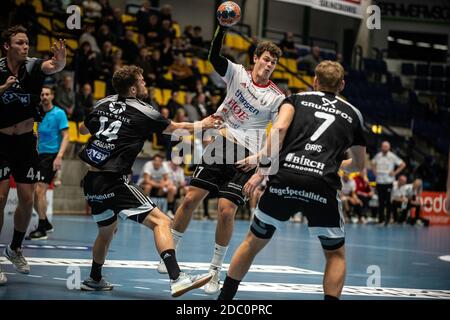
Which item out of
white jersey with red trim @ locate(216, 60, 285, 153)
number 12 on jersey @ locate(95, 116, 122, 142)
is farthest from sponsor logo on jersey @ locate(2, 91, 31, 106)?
white jersey with red trim @ locate(216, 60, 285, 153)

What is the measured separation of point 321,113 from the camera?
5992 mm

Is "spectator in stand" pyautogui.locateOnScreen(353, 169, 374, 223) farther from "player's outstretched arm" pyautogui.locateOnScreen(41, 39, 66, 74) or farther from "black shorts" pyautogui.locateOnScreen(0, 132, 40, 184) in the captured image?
"player's outstretched arm" pyautogui.locateOnScreen(41, 39, 66, 74)

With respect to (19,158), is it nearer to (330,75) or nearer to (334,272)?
(330,75)

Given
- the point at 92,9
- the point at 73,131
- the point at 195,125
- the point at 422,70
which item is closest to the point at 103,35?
the point at 92,9

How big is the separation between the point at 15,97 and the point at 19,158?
58 cm

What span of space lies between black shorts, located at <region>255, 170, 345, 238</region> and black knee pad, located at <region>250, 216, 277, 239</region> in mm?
31

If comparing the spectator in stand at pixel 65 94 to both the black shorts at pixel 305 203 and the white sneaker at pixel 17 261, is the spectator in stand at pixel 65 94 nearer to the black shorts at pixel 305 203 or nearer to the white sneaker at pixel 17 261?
the white sneaker at pixel 17 261

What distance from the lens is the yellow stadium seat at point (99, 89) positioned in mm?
19141

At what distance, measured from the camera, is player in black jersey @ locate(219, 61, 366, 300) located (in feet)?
19.4

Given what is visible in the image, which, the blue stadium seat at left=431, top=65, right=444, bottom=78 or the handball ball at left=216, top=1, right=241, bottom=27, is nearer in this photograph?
the handball ball at left=216, top=1, right=241, bottom=27
